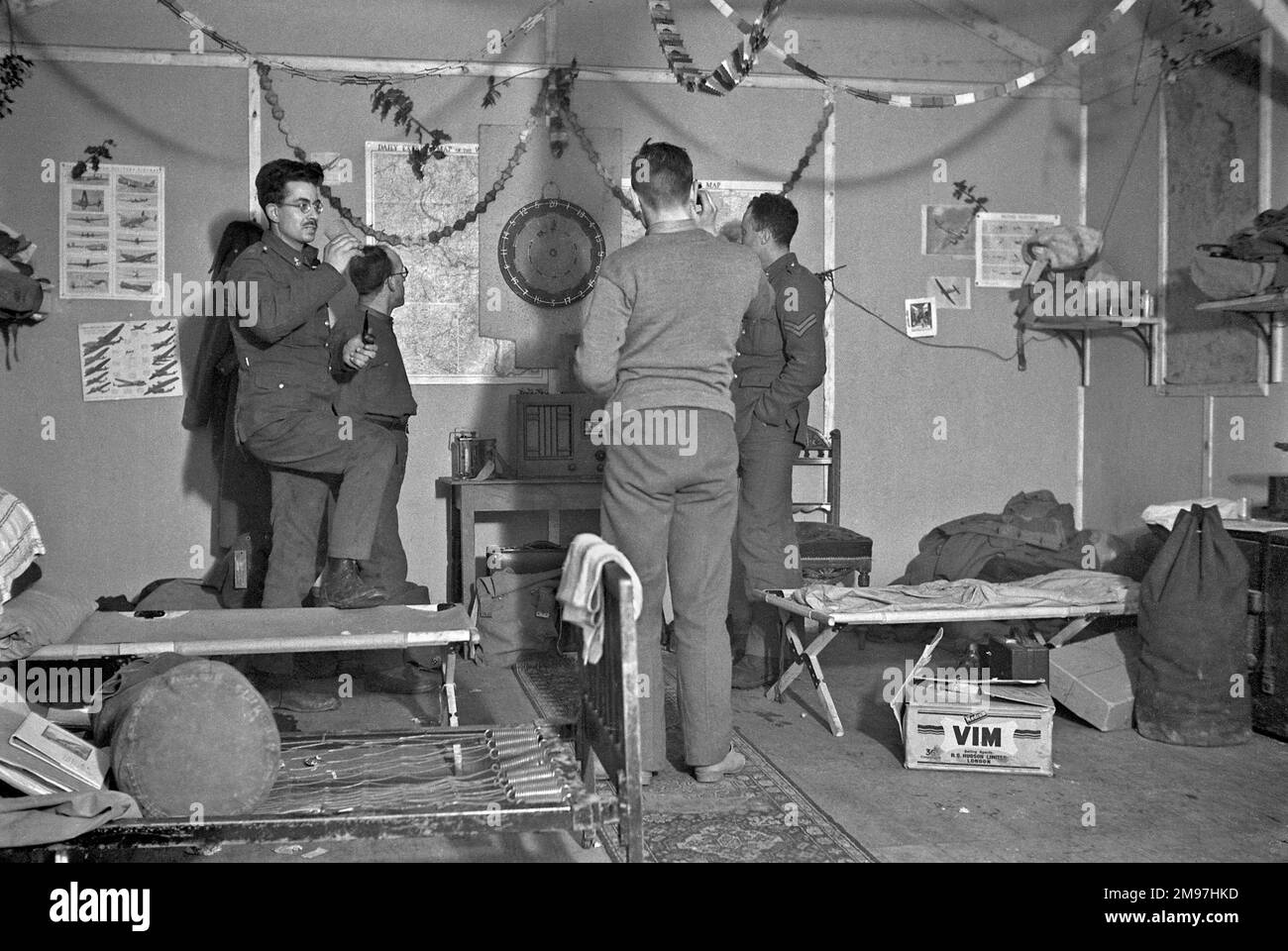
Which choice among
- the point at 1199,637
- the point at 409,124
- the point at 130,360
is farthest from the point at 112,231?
the point at 1199,637

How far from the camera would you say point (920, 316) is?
7188 millimetres

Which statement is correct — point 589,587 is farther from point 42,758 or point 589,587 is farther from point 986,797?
point 986,797

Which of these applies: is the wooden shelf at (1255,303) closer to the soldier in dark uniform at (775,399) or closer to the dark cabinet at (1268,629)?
the dark cabinet at (1268,629)

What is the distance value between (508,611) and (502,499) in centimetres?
61

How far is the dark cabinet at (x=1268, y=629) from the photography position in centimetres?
460

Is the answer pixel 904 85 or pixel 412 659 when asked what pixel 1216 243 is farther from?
pixel 412 659

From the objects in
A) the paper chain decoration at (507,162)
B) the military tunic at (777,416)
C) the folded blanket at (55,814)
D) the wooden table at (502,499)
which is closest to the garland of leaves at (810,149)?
the paper chain decoration at (507,162)

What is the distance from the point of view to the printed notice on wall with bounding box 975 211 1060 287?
23.7 ft

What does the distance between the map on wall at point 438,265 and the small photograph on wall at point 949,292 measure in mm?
2391

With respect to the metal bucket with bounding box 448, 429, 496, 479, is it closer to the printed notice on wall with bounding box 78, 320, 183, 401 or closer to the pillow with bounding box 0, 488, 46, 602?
the printed notice on wall with bounding box 78, 320, 183, 401

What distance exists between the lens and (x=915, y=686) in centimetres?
434

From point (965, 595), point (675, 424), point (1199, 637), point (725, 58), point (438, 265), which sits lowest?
point (1199, 637)

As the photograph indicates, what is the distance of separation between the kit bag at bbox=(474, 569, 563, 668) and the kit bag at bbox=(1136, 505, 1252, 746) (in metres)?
2.83
